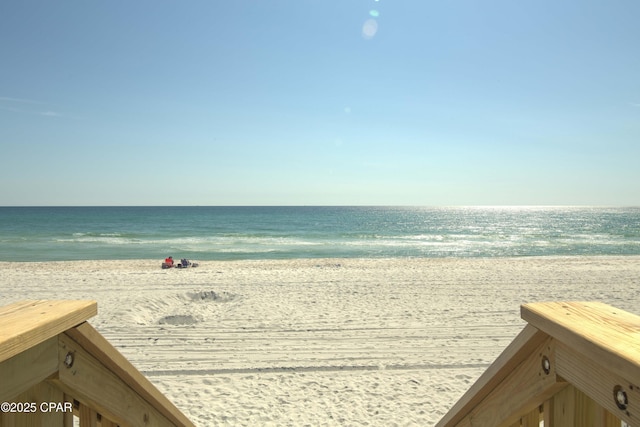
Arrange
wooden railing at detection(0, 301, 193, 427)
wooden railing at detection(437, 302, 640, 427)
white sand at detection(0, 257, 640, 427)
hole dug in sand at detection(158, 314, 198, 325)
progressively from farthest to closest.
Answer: hole dug in sand at detection(158, 314, 198, 325) → white sand at detection(0, 257, 640, 427) → wooden railing at detection(0, 301, 193, 427) → wooden railing at detection(437, 302, 640, 427)

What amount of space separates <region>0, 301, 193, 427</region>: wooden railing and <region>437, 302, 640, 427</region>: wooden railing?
3.70 ft

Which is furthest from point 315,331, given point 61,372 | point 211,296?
point 61,372

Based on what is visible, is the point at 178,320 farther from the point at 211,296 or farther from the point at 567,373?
the point at 567,373

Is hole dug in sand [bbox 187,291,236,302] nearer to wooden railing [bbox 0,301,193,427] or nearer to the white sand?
the white sand

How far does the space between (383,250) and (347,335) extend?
19.0 m

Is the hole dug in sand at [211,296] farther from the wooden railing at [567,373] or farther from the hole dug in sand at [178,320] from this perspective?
the wooden railing at [567,373]

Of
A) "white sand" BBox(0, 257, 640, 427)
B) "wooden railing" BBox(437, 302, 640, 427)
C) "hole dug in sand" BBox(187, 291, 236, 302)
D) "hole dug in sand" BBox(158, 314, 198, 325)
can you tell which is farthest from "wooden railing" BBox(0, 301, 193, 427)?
"hole dug in sand" BBox(187, 291, 236, 302)

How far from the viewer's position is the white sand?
181 inches

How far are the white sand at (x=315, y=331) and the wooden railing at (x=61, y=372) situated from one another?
132 inches

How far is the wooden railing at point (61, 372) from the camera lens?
2.78ft

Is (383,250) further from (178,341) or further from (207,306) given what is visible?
(178,341)

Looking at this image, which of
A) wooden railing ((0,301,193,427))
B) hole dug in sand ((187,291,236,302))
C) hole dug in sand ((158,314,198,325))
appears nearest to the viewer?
wooden railing ((0,301,193,427))

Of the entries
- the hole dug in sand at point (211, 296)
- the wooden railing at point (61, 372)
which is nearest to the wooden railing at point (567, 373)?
the wooden railing at point (61, 372)

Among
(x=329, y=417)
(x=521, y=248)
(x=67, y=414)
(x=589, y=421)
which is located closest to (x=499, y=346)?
(x=329, y=417)
